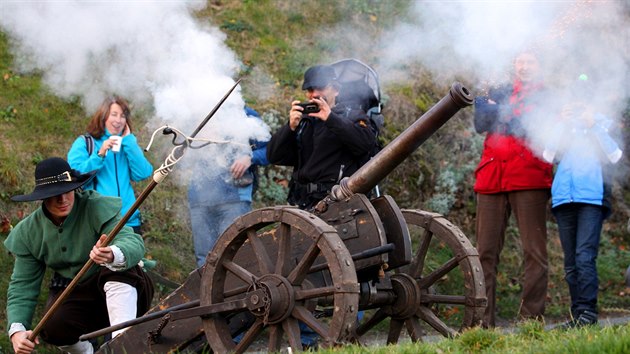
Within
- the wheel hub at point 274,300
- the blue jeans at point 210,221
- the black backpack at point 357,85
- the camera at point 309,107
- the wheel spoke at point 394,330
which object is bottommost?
the wheel spoke at point 394,330

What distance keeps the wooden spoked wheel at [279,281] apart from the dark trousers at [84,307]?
68 centimetres

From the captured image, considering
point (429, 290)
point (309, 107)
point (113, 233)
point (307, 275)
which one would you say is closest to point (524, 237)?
point (429, 290)

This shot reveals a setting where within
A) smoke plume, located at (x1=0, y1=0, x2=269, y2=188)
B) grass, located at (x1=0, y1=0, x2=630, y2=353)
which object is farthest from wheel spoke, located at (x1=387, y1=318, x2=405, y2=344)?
grass, located at (x1=0, y1=0, x2=630, y2=353)

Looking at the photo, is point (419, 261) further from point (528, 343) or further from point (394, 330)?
point (528, 343)

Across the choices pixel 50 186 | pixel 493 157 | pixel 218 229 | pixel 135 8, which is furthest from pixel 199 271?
pixel 135 8

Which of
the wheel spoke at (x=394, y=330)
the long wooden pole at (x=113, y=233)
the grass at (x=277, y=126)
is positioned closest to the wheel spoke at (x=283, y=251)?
the long wooden pole at (x=113, y=233)

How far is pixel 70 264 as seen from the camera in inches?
251

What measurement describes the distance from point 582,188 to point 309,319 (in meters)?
2.82

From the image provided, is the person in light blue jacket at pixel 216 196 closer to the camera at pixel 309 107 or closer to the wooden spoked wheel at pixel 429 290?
the camera at pixel 309 107

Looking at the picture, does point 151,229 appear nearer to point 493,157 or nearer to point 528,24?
point 493,157

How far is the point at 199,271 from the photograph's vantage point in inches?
239

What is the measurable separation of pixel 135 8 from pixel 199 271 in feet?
10.7

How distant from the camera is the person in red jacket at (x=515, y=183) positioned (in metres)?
7.52

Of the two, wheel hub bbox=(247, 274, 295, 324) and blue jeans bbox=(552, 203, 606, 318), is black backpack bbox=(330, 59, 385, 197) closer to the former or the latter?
blue jeans bbox=(552, 203, 606, 318)
